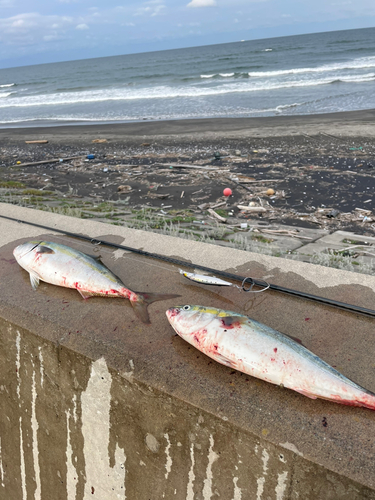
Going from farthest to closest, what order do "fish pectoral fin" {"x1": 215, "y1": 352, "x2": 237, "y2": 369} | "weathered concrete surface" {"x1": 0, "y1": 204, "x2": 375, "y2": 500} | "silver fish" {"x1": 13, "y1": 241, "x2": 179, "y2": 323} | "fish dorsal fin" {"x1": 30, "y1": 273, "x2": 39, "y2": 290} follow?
"fish dorsal fin" {"x1": 30, "y1": 273, "x2": 39, "y2": 290}, "silver fish" {"x1": 13, "y1": 241, "x2": 179, "y2": 323}, "fish pectoral fin" {"x1": 215, "y1": 352, "x2": 237, "y2": 369}, "weathered concrete surface" {"x1": 0, "y1": 204, "x2": 375, "y2": 500}

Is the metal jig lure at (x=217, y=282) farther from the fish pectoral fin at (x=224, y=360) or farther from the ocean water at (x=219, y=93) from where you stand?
the ocean water at (x=219, y=93)

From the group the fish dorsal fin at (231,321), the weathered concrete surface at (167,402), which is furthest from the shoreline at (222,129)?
the fish dorsal fin at (231,321)

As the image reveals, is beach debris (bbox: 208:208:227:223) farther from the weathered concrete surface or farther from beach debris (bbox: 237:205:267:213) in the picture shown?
the weathered concrete surface

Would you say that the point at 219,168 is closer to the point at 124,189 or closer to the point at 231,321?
the point at 124,189

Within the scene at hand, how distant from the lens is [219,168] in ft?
35.5

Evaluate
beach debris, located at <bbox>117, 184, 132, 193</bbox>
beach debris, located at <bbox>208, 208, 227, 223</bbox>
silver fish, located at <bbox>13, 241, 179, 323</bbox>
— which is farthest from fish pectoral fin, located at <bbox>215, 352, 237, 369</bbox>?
beach debris, located at <bbox>117, 184, 132, 193</bbox>

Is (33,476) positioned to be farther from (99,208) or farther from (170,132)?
(170,132)

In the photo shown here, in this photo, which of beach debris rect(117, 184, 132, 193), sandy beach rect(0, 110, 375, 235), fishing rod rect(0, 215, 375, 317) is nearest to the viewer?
fishing rod rect(0, 215, 375, 317)

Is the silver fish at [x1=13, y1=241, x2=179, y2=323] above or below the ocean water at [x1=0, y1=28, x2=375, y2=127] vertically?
below

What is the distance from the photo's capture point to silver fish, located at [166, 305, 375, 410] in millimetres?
1992

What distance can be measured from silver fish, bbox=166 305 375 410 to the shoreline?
1300cm

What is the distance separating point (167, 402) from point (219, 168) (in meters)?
9.20

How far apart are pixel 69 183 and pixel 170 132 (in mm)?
7478

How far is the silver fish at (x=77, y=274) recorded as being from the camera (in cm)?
292
